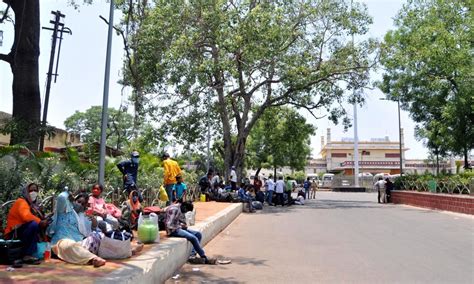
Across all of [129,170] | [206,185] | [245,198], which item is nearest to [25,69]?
[129,170]

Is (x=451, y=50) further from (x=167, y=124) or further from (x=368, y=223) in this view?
(x=167, y=124)

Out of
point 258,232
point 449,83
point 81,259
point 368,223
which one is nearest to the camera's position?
point 81,259

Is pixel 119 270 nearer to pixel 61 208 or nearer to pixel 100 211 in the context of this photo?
pixel 61 208

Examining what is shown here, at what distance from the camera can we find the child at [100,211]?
773 centimetres

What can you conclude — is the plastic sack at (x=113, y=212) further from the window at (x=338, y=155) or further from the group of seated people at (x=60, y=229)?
A: the window at (x=338, y=155)

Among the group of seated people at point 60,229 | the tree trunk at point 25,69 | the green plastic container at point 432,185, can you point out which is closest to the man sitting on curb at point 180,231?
the group of seated people at point 60,229

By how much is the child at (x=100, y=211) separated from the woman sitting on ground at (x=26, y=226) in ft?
4.67

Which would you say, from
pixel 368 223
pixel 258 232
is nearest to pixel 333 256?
pixel 258 232

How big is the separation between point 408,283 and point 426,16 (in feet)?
84.5

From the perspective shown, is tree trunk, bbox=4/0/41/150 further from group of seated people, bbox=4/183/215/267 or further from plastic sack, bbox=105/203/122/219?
group of seated people, bbox=4/183/215/267

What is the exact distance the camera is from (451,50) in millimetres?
24500

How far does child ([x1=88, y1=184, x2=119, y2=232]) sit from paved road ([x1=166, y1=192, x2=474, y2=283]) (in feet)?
4.85

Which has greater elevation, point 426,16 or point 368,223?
point 426,16

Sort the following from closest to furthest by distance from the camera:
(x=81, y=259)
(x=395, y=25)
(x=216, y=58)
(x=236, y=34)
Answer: (x=81, y=259) → (x=236, y=34) → (x=216, y=58) → (x=395, y=25)
